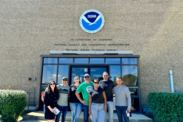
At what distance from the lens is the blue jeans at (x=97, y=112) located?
11.6 feet

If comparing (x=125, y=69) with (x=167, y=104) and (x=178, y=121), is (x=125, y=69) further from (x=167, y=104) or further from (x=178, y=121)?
(x=178, y=121)

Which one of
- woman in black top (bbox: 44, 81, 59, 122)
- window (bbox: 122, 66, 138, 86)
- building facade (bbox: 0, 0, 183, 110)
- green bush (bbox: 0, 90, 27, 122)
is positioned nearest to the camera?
woman in black top (bbox: 44, 81, 59, 122)

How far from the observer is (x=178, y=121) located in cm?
461

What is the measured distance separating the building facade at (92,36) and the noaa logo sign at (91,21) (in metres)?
0.25

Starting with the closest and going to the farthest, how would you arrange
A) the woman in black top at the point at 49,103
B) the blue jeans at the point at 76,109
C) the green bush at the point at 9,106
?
1. the woman in black top at the point at 49,103
2. the blue jeans at the point at 76,109
3. the green bush at the point at 9,106

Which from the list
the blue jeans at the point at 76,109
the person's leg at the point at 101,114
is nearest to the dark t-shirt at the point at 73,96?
the blue jeans at the point at 76,109

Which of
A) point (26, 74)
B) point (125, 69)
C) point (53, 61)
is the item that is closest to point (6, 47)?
point (26, 74)

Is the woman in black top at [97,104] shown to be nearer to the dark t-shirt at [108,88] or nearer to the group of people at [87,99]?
the group of people at [87,99]

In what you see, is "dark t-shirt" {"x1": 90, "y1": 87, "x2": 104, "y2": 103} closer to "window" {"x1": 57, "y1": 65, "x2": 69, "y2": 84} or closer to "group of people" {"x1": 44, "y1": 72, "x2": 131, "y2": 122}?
"group of people" {"x1": 44, "y1": 72, "x2": 131, "y2": 122}

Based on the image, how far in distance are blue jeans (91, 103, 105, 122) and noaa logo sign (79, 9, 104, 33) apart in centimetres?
603

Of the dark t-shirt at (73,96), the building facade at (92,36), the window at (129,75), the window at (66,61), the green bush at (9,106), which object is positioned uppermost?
the building facade at (92,36)

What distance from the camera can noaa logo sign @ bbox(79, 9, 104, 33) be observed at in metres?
8.62

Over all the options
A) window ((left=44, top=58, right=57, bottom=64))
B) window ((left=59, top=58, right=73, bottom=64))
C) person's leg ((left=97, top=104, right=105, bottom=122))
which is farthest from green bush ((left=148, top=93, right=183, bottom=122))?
window ((left=44, top=58, right=57, bottom=64))

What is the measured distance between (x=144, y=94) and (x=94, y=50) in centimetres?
424
